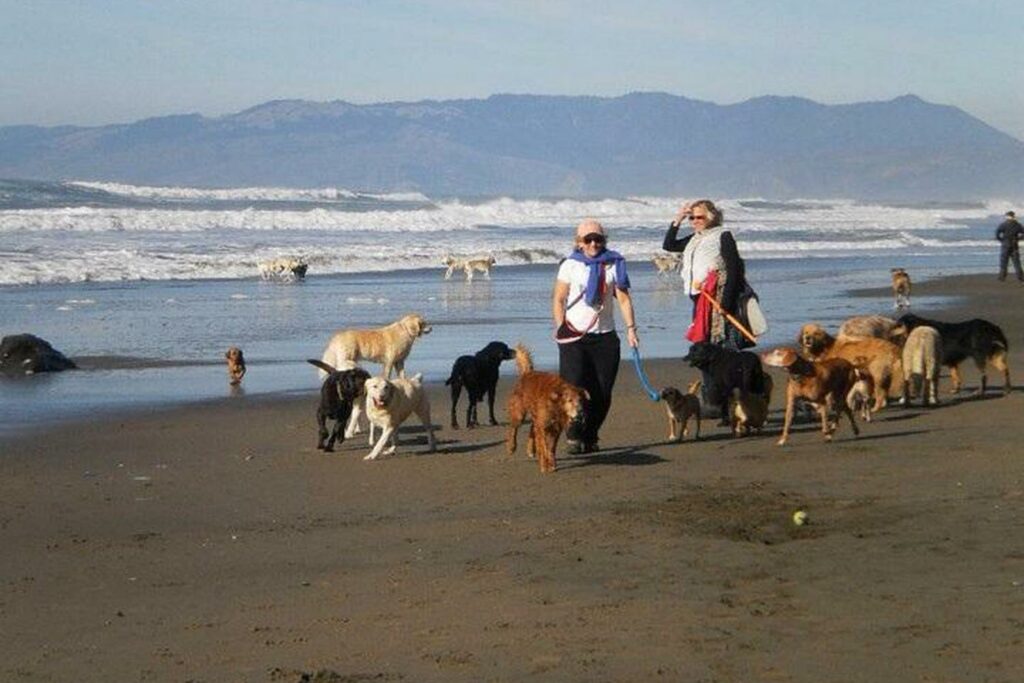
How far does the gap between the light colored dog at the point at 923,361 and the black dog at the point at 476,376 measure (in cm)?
292

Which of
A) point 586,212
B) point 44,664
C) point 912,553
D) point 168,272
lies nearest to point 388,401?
point 912,553

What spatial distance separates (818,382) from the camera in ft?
33.8

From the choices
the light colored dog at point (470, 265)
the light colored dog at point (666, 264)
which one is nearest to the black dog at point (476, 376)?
the light colored dog at point (470, 265)

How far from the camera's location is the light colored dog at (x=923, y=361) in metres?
12.0

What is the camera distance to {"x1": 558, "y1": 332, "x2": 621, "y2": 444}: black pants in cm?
1029

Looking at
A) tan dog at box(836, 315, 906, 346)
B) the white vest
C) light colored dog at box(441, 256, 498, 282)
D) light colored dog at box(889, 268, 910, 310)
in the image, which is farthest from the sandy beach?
light colored dog at box(441, 256, 498, 282)

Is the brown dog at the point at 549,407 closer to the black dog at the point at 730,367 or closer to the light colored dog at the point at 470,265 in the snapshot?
the black dog at the point at 730,367

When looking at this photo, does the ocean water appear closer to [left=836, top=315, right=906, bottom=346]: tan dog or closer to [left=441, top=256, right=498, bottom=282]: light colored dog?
[left=441, top=256, right=498, bottom=282]: light colored dog

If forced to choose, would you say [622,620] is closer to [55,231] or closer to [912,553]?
[912,553]

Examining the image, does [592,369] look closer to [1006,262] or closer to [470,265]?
[1006,262]

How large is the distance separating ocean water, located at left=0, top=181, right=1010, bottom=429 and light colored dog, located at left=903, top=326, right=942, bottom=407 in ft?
16.2

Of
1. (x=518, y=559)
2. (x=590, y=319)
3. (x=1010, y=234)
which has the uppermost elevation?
(x=1010, y=234)

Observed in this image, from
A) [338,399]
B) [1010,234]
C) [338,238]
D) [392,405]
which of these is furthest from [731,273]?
[338,238]

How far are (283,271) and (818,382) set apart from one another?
2222cm
